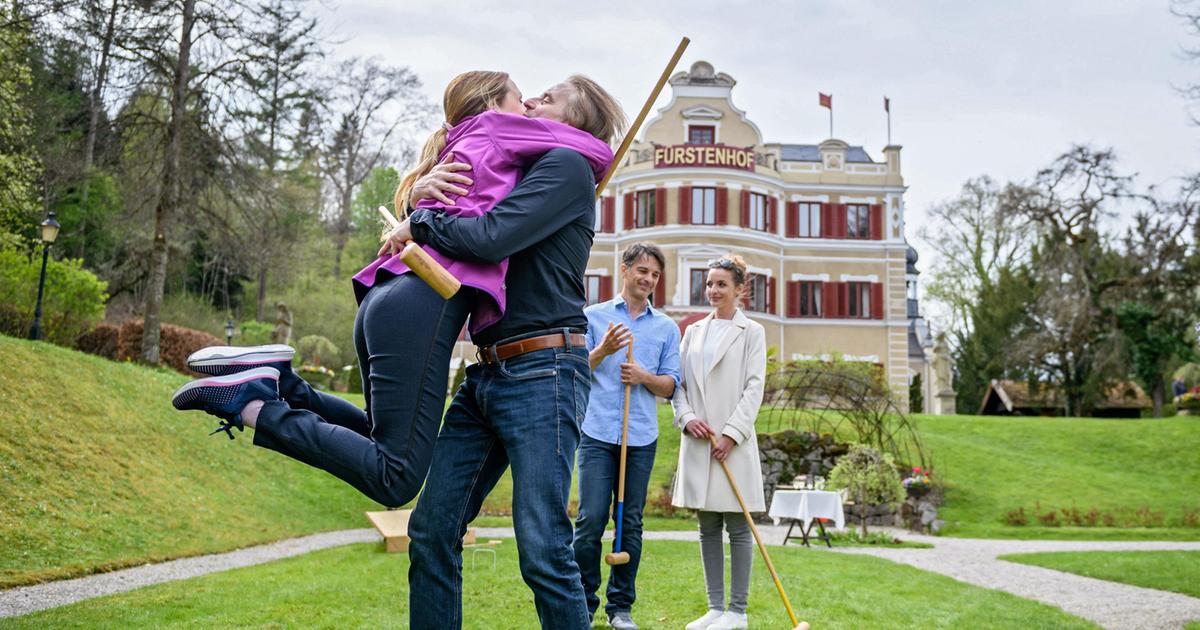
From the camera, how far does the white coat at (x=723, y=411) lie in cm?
535

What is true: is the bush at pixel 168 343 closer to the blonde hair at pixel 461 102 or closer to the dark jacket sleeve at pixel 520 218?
the blonde hair at pixel 461 102

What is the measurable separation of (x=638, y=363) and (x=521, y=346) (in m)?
2.55

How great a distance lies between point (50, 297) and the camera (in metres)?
18.1

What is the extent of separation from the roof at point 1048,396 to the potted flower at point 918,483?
2213 centimetres

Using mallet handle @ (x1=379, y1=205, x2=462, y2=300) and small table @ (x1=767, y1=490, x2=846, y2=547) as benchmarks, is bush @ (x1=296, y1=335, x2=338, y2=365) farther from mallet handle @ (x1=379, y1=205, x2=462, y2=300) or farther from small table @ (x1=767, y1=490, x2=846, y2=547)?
mallet handle @ (x1=379, y1=205, x2=462, y2=300)

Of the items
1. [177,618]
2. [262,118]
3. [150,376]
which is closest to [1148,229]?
[262,118]

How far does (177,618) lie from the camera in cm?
538

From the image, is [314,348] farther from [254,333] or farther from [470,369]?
[470,369]

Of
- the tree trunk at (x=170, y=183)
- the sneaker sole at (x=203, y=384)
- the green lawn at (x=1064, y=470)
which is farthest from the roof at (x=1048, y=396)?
the sneaker sole at (x=203, y=384)

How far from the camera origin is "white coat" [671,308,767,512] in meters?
5.35

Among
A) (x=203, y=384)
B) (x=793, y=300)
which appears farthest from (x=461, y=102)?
(x=793, y=300)

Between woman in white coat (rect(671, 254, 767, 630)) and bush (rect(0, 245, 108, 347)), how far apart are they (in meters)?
16.3

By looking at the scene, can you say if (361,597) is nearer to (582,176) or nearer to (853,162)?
(582,176)

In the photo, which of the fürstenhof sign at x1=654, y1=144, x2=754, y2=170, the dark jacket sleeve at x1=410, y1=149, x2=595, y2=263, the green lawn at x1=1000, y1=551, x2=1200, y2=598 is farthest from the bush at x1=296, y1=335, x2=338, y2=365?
the dark jacket sleeve at x1=410, y1=149, x2=595, y2=263
